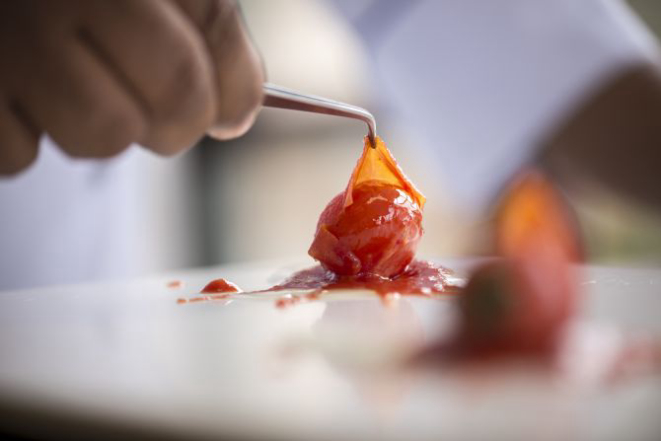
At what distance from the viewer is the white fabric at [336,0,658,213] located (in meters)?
1.15

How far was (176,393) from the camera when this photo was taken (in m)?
0.32

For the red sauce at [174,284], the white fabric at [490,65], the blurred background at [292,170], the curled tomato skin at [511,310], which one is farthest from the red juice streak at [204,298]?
the blurred background at [292,170]

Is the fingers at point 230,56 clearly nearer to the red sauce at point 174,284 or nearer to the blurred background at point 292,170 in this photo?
the red sauce at point 174,284

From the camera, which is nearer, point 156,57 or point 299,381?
point 299,381

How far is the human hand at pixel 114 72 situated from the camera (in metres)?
0.54

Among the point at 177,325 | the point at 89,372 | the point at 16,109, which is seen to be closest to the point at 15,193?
the point at 16,109

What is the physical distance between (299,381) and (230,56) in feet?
1.24

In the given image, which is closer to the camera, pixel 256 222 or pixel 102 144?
pixel 102 144

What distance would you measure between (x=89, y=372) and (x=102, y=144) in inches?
10.7

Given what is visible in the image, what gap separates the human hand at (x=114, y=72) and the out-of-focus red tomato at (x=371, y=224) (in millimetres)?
207

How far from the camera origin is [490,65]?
127cm

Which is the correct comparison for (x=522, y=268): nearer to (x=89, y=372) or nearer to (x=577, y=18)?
(x=89, y=372)

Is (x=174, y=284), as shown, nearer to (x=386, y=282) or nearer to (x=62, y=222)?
(x=386, y=282)

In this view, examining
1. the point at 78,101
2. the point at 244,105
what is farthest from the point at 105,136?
the point at 244,105
